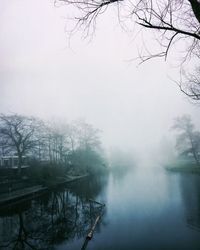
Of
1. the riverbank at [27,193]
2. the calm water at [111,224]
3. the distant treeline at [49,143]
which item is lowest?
the calm water at [111,224]

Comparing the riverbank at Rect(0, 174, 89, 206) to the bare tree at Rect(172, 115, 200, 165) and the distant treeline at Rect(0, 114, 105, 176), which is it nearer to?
the distant treeline at Rect(0, 114, 105, 176)

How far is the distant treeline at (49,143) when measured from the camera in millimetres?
36812

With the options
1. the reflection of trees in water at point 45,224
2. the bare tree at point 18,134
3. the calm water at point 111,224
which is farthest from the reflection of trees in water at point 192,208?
the bare tree at point 18,134

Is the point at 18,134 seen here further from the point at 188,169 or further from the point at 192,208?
the point at 188,169

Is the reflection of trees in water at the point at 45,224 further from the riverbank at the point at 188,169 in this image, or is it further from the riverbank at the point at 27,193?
the riverbank at the point at 188,169

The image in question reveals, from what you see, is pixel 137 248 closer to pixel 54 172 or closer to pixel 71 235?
pixel 71 235

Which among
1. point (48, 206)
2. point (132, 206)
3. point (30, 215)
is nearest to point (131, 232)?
point (132, 206)

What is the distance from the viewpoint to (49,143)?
4784 centimetres

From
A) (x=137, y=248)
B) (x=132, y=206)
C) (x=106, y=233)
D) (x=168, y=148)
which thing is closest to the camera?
(x=137, y=248)

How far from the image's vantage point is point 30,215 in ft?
58.1

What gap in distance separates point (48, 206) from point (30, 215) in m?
3.39

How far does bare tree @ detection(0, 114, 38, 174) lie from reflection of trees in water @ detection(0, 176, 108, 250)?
16.1 metres

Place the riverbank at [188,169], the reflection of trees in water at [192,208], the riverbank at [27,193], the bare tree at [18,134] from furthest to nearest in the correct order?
1. the riverbank at [188,169]
2. the bare tree at [18,134]
3. the riverbank at [27,193]
4. the reflection of trees in water at [192,208]

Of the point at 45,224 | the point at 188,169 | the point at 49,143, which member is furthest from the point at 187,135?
the point at 45,224
